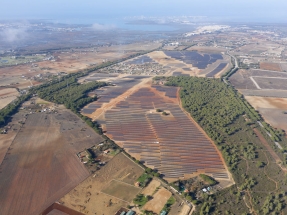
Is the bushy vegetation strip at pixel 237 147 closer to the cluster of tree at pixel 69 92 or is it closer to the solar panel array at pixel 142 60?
the cluster of tree at pixel 69 92

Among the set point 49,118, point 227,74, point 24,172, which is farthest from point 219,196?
point 227,74

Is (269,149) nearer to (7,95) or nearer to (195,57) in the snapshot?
(7,95)

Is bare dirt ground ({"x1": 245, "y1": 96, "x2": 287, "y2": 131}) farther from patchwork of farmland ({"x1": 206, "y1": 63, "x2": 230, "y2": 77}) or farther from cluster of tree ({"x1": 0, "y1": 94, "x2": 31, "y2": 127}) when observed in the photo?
cluster of tree ({"x1": 0, "y1": 94, "x2": 31, "y2": 127})

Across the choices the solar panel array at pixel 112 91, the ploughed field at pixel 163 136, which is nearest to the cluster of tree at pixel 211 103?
the ploughed field at pixel 163 136

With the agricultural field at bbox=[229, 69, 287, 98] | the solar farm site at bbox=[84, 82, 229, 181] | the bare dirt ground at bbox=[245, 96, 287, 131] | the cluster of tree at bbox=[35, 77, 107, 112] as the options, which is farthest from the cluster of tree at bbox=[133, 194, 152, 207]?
the agricultural field at bbox=[229, 69, 287, 98]

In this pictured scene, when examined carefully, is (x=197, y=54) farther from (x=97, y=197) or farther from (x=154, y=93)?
(x=97, y=197)

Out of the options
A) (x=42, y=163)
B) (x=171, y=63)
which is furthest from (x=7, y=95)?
(x=171, y=63)
